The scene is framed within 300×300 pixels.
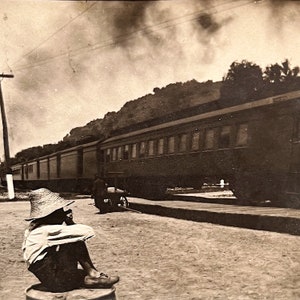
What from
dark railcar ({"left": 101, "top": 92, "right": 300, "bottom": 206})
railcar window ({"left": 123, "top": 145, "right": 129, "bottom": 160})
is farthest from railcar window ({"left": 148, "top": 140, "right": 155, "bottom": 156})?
railcar window ({"left": 123, "top": 145, "right": 129, "bottom": 160})

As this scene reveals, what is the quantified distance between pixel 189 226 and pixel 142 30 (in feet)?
10.2

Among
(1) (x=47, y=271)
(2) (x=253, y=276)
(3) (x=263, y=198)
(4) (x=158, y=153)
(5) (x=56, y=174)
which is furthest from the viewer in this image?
(4) (x=158, y=153)

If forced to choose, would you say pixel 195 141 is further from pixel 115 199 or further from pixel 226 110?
pixel 115 199

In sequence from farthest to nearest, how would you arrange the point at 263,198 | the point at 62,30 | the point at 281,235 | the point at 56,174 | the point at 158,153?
the point at 158,153, the point at 263,198, the point at 56,174, the point at 281,235, the point at 62,30

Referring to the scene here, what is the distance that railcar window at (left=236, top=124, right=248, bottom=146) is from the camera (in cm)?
820

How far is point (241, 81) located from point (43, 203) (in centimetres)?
497

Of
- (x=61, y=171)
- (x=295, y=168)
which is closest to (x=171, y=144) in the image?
(x=295, y=168)

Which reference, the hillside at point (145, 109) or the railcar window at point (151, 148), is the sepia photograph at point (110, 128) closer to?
the hillside at point (145, 109)

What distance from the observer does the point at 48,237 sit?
3176 millimetres

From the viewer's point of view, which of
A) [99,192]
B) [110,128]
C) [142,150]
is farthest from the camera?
[142,150]

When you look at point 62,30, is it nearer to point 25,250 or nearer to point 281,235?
point 25,250

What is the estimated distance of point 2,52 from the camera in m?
4.52

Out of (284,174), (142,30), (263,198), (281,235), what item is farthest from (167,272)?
(263,198)

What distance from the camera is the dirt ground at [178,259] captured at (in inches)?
150
